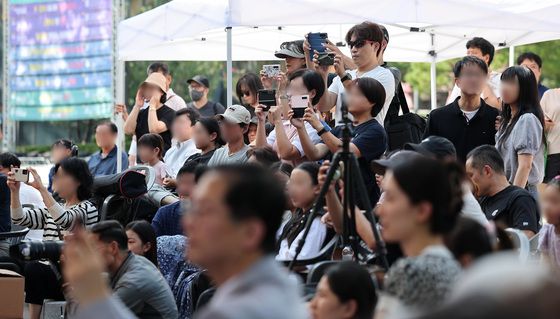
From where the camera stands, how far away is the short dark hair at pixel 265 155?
8.02 metres

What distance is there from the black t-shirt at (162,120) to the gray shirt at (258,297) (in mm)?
8868

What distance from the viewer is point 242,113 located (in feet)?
30.4

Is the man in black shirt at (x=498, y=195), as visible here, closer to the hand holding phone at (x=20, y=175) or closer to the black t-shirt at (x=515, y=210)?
the black t-shirt at (x=515, y=210)

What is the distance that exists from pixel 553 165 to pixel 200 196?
24.4 feet

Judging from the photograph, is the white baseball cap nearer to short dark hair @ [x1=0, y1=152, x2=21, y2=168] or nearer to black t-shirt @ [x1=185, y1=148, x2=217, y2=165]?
black t-shirt @ [x1=185, y1=148, x2=217, y2=165]

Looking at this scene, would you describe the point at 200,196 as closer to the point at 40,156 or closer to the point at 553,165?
the point at 553,165

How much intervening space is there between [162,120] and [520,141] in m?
5.16

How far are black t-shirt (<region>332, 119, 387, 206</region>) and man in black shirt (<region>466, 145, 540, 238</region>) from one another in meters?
0.72

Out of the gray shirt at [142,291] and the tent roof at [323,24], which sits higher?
the tent roof at [323,24]

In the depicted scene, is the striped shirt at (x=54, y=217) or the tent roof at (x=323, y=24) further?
the tent roof at (x=323, y=24)

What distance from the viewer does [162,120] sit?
12109 millimetres

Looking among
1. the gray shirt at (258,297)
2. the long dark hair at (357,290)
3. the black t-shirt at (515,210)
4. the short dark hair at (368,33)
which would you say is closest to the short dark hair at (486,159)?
the black t-shirt at (515,210)

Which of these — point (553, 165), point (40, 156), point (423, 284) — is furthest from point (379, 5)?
point (40, 156)

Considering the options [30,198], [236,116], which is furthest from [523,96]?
[30,198]
